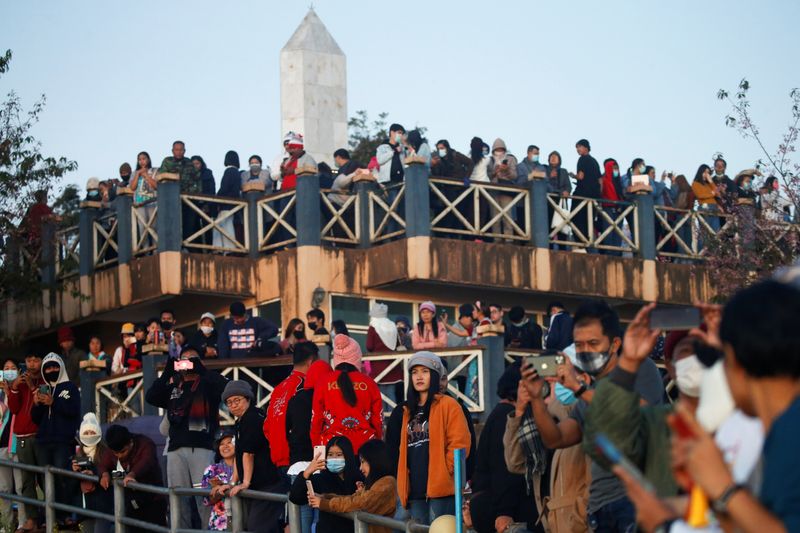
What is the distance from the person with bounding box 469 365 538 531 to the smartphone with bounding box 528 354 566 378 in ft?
7.90

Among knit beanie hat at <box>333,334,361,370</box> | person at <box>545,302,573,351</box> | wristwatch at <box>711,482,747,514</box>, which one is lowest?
wristwatch at <box>711,482,747,514</box>

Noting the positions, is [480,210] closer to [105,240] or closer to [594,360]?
[105,240]

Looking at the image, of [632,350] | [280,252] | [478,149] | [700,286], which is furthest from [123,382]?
[632,350]

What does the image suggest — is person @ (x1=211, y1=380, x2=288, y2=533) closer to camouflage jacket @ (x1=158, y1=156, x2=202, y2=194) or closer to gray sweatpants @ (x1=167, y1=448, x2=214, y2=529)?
gray sweatpants @ (x1=167, y1=448, x2=214, y2=529)

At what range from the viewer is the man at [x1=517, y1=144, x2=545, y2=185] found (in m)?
24.1

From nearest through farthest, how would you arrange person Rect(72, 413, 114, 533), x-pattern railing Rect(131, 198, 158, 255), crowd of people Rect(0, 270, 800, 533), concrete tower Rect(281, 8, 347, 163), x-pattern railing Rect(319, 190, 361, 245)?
1. crowd of people Rect(0, 270, 800, 533)
2. person Rect(72, 413, 114, 533)
3. x-pattern railing Rect(319, 190, 361, 245)
4. x-pattern railing Rect(131, 198, 158, 255)
5. concrete tower Rect(281, 8, 347, 163)

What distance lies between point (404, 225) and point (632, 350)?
1720cm

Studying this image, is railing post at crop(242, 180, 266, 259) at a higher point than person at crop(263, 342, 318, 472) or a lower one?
higher

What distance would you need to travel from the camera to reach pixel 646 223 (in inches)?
984

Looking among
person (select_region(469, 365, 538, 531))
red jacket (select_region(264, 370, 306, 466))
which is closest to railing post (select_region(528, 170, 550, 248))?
red jacket (select_region(264, 370, 306, 466))

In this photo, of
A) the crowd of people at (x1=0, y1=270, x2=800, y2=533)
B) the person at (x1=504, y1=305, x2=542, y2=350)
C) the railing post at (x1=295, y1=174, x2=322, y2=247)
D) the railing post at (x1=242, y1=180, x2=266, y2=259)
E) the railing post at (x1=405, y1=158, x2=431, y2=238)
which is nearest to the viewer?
the crowd of people at (x1=0, y1=270, x2=800, y2=533)

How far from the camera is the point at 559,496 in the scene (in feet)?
28.2

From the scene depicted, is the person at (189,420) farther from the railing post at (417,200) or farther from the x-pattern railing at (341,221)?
the x-pattern railing at (341,221)

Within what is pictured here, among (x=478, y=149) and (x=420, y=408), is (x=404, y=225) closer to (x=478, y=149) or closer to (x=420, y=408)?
(x=478, y=149)
